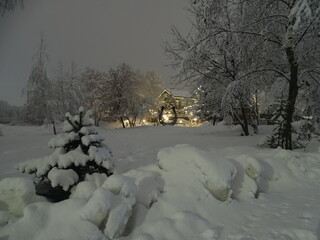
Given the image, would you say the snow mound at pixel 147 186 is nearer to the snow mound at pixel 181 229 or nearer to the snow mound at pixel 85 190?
the snow mound at pixel 181 229

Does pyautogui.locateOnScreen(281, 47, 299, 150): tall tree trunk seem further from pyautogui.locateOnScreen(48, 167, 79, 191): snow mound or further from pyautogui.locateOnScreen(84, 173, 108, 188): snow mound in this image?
pyautogui.locateOnScreen(48, 167, 79, 191): snow mound

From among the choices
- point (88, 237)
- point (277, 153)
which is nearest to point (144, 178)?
point (88, 237)

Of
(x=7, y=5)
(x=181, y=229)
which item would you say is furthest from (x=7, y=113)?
(x=181, y=229)

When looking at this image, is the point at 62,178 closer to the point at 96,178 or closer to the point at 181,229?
the point at 96,178

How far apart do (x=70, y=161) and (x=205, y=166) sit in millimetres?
2272

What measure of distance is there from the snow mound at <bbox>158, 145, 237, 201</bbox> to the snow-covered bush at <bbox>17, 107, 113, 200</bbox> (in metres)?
1.09

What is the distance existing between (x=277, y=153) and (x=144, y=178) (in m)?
4.16

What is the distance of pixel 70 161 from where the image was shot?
4469 mm

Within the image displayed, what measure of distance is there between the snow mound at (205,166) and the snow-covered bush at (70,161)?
1091 millimetres

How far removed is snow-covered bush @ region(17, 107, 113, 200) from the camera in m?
4.22

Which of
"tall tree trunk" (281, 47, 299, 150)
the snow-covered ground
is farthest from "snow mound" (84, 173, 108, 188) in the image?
"tall tree trunk" (281, 47, 299, 150)

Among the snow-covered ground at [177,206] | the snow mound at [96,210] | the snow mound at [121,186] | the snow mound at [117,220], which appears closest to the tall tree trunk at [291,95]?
the snow-covered ground at [177,206]

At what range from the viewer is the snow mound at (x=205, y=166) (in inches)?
169

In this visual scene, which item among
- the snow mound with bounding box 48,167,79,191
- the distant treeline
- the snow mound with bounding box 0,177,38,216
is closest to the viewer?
the snow mound with bounding box 0,177,38,216
